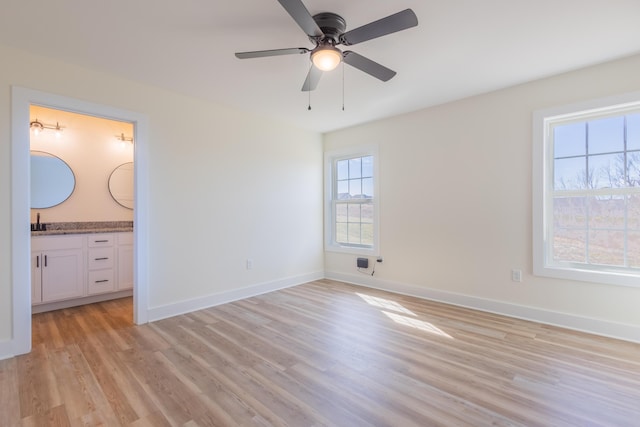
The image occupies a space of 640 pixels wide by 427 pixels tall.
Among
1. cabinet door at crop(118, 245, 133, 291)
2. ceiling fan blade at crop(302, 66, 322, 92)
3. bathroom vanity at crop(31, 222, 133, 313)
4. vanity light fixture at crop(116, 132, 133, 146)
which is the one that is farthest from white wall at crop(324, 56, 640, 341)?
vanity light fixture at crop(116, 132, 133, 146)

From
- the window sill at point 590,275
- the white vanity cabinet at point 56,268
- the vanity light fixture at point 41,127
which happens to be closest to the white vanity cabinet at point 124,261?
the white vanity cabinet at point 56,268

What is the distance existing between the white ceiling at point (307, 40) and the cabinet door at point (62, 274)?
2237 mm

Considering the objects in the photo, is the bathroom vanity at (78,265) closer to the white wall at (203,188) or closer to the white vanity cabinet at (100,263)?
the white vanity cabinet at (100,263)

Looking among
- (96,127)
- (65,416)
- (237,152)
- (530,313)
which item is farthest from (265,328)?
(96,127)

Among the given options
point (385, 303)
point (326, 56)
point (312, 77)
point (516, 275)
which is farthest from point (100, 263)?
point (516, 275)

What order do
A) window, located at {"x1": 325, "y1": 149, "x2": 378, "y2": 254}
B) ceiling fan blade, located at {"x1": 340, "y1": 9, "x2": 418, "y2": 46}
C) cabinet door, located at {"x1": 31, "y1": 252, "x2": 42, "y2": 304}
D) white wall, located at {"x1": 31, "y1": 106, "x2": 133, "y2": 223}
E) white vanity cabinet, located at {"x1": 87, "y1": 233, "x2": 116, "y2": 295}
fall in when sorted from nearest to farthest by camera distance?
ceiling fan blade, located at {"x1": 340, "y1": 9, "x2": 418, "y2": 46} → cabinet door, located at {"x1": 31, "y1": 252, "x2": 42, "y2": 304} → white vanity cabinet, located at {"x1": 87, "y1": 233, "x2": 116, "y2": 295} → white wall, located at {"x1": 31, "y1": 106, "x2": 133, "y2": 223} → window, located at {"x1": 325, "y1": 149, "x2": 378, "y2": 254}

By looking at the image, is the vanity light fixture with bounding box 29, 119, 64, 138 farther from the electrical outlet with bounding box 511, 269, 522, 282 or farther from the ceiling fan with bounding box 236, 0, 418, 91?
A: the electrical outlet with bounding box 511, 269, 522, 282

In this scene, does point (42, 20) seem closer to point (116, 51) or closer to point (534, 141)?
point (116, 51)

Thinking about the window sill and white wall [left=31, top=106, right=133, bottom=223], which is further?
white wall [left=31, top=106, right=133, bottom=223]

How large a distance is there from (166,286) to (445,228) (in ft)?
11.0

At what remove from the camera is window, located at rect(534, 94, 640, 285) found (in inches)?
108

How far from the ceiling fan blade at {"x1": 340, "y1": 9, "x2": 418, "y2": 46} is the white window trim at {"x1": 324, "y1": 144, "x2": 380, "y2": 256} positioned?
2526mm

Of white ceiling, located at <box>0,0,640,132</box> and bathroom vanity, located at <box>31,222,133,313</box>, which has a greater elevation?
white ceiling, located at <box>0,0,640,132</box>

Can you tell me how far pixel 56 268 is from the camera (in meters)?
3.50
